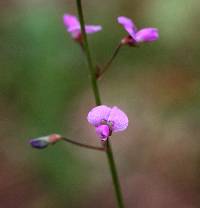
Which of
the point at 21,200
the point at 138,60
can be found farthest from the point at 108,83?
the point at 21,200

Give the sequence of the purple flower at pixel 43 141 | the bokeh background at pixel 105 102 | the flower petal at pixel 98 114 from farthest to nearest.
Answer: the bokeh background at pixel 105 102 < the purple flower at pixel 43 141 < the flower petal at pixel 98 114

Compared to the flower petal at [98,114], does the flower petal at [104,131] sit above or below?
below

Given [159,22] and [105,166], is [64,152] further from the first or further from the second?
[159,22]

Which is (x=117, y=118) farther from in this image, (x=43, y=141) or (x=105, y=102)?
(x=105, y=102)

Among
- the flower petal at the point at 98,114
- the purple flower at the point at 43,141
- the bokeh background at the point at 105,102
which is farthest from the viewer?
the bokeh background at the point at 105,102

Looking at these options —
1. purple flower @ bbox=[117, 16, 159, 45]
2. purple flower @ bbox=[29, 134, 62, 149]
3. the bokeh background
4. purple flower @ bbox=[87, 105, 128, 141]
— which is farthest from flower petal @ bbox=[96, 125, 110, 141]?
the bokeh background

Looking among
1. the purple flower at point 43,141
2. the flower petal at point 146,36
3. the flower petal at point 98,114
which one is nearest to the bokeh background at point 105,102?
the purple flower at point 43,141

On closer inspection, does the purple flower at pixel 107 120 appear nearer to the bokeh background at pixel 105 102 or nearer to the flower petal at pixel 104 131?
the flower petal at pixel 104 131
